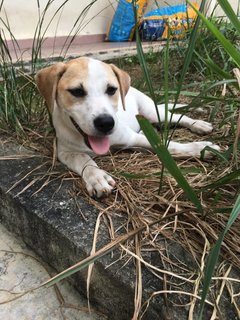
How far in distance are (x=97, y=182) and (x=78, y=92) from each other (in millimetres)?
556

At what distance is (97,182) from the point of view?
1839mm

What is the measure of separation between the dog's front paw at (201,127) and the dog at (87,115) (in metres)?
0.40

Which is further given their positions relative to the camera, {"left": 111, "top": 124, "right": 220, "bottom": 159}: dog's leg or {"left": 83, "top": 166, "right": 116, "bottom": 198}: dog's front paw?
{"left": 111, "top": 124, "right": 220, "bottom": 159}: dog's leg

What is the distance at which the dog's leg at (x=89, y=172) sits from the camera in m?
1.81

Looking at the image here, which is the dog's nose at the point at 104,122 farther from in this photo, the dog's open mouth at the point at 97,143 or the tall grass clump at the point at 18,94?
the tall grass clump at the point at 18,94

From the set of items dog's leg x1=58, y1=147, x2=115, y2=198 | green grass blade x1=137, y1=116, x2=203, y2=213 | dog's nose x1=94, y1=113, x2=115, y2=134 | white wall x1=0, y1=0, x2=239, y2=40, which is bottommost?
white wall x1=0, y1=0, x2=239, y2=40

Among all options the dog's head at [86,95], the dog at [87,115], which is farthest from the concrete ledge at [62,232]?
the dog's head at [86,95]

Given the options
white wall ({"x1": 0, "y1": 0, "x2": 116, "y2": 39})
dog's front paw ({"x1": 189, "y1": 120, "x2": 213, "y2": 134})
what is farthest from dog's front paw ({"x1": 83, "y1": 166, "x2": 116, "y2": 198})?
white wall ({"x1": 0, "y1": 0, "x2": 116, "y2": 39})

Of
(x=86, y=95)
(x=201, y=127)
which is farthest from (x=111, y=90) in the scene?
(x=201, y=127)

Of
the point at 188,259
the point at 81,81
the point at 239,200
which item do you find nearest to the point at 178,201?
the point at 188,259

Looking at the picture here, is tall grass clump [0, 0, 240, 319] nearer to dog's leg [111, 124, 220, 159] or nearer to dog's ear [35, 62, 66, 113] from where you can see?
dog's leg [111, 124, 220, 159]

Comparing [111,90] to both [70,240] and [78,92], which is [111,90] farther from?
A: [70,240]

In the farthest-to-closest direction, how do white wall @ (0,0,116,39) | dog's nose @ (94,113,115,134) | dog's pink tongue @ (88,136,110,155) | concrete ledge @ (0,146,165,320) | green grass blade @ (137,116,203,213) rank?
white wall @ (0,0,116,39) → dog's pink tongue @ (88,136,110,155) → dog's nose @ (94,113,115,134) → concrete ledge @ (0,146,165,320) → green grass blade @ (137,116,203,213)

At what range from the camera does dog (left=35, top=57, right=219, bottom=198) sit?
199 cm
